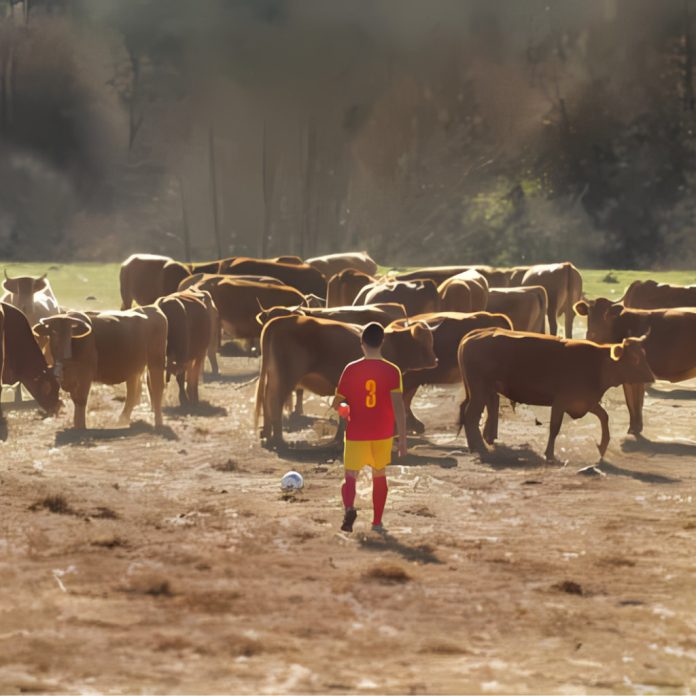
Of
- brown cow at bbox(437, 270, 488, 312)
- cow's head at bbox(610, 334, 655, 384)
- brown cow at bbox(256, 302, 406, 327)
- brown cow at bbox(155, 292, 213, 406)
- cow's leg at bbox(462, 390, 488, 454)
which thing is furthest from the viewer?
brown cow at bbox(437, 270, 488, 312)

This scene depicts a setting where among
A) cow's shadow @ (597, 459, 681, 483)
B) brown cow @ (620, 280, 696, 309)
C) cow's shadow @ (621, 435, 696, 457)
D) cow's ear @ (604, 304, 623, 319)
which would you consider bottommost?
cow's shadow @ (621, 435, 696, 457)

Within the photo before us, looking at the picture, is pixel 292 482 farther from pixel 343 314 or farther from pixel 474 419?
pixel 343 314

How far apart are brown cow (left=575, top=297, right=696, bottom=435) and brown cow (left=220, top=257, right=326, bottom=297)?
12582 mm

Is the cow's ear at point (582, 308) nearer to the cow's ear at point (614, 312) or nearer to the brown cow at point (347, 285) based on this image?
the cow's ear at point (614, 312)

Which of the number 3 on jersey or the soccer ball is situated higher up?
the number 3 on jersey

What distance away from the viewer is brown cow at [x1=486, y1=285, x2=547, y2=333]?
21.1 m

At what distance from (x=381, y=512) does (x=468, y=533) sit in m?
0.65

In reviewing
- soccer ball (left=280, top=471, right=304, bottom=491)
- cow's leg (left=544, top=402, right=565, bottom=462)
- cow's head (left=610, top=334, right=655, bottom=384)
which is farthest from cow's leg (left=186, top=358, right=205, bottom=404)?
cow's head (left=610, top=334, right=655, bottom=384)

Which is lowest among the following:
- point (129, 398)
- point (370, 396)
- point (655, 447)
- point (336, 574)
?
point (655, 447)

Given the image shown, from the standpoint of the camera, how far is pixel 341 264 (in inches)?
1271

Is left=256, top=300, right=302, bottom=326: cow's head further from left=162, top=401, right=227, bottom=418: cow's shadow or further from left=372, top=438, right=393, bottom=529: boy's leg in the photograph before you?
left=372, top=438, right=393, bottom=529: boy's leg

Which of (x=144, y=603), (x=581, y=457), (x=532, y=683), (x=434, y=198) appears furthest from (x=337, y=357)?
(x=434, y=198)

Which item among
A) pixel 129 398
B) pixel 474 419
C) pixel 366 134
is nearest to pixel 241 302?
Answer: pixel 129 398

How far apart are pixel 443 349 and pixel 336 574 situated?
681cm
